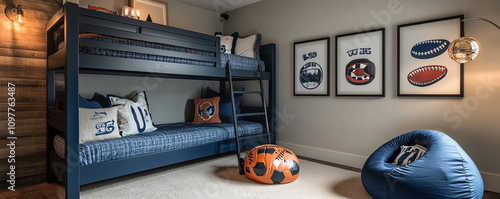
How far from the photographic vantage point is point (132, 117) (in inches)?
111

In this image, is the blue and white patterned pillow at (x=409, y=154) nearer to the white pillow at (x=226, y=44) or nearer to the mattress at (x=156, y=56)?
the mattress at (x=156, y=56)

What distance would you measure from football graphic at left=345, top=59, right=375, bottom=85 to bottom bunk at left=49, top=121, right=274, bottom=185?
132cm

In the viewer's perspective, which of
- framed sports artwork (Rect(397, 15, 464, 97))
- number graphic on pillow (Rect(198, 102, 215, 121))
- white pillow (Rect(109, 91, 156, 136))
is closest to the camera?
framed sports artwork (Rect(397, 15, 464, 97))

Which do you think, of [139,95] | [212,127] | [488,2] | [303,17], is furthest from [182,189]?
[488,2]

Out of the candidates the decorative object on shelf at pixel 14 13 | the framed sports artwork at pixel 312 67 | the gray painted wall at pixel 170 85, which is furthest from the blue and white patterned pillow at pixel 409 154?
the decorative object on shelf at pixel 14 13

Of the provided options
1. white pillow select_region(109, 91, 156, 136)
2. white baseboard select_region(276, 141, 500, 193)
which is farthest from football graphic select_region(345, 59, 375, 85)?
white pillow select_region(109, 91, 156, 136)

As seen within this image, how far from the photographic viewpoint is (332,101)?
131 inches

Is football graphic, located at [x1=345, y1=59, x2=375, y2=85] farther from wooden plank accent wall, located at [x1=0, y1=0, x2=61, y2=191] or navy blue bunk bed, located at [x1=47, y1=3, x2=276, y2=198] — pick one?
wooden plank accent wall, located at [x1=0, y1=0, x2=61, y2=191]

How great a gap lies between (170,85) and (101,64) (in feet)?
5.47

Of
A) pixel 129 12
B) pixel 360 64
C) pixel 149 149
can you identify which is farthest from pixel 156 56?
pixel 360 64

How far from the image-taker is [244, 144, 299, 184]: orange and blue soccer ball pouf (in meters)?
2.44

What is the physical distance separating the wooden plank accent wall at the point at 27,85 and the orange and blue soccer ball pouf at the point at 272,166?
2015mm

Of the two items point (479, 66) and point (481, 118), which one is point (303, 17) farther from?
point (481, 118)

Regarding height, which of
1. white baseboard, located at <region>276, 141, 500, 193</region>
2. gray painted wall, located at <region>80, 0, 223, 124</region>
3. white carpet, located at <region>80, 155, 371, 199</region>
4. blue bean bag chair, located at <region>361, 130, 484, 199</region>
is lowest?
white carpet, located at <region>80, 155, 371, 199</region>
